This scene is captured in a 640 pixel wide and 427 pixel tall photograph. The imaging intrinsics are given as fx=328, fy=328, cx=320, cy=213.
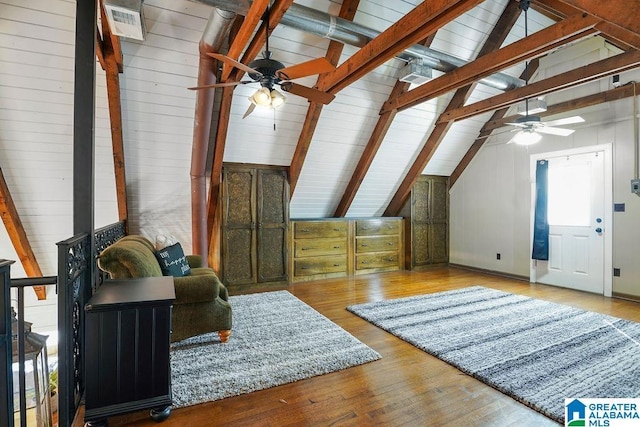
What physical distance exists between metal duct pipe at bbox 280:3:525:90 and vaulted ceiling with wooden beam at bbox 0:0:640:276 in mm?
13

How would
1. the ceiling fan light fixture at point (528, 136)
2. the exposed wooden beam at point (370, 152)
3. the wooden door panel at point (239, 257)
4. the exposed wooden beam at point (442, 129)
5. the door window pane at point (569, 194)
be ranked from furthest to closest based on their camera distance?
the wooden door panel at point (239, 257) → the door window pane at point (569, 194) → the exposed wooden beam at point (370, 152) → the exposed wooden beam at point (442, 129) → the ceiling fan light fixture at point (528, 136)

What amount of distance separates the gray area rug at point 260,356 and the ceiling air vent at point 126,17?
2.57 m

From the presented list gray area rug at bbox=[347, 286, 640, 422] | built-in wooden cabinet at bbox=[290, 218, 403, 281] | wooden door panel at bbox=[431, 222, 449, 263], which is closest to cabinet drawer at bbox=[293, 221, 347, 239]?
built-in wooden cabinet at bbox=[290, 218, 403, 281]

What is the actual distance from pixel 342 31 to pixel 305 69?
101 cm

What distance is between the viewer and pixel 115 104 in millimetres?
3350

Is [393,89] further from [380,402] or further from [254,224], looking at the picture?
[380,402]

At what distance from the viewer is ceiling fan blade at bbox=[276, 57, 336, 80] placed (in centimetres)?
231

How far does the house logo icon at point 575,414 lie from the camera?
1.87 meters

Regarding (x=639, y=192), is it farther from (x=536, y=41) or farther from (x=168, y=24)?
(x=168, y=24)

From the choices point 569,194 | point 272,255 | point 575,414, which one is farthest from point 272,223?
point 569,194

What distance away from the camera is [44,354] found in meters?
1.98

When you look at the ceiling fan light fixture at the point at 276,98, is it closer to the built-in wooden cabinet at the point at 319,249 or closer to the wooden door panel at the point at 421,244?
the built-in wooden cabinet at the point at 319,249

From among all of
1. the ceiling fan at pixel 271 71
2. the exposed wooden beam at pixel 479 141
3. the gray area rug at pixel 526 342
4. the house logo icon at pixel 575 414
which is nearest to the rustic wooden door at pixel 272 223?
→ the gray area rug at pixel 526 342

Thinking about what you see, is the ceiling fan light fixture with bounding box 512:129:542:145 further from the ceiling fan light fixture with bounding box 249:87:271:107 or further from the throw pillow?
the throw pillow
